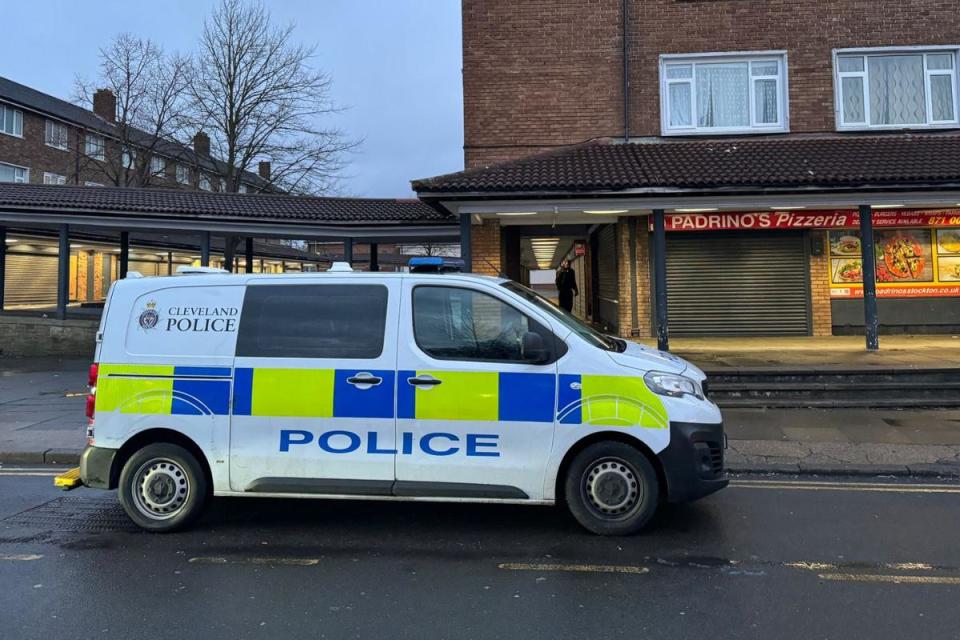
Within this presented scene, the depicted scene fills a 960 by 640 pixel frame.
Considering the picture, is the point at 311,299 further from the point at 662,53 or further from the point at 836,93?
the point at 836,93

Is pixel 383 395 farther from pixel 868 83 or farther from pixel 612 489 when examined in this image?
pixel 868 83

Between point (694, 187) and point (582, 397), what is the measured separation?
7.79m

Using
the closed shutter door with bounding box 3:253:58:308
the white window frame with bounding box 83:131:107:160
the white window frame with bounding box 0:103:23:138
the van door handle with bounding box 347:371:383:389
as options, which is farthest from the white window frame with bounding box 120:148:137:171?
the van door handle with bounding box 347:371:383:389

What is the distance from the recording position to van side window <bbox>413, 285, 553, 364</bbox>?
4633mm

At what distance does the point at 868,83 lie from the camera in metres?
14.2

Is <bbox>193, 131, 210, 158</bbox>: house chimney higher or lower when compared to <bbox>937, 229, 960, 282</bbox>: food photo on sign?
higher

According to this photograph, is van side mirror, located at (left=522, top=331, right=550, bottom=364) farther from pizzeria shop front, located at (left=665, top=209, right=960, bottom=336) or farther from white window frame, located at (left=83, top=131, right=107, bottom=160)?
white window frame, located at (left=83, top=131, right=107, bottom=160)

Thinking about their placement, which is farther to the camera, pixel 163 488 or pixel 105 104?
pixel 105 104

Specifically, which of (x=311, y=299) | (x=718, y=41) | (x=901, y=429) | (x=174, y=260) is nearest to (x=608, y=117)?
(x=718, y=41)

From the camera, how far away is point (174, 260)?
27.6m

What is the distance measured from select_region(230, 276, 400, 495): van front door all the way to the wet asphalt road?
0.47 metres

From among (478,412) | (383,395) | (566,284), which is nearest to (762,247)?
(566,284)

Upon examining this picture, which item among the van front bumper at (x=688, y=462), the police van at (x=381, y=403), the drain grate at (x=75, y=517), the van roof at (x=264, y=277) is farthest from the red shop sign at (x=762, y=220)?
the drain grate at (x=75, y=517)

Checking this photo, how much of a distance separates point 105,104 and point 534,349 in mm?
32672
